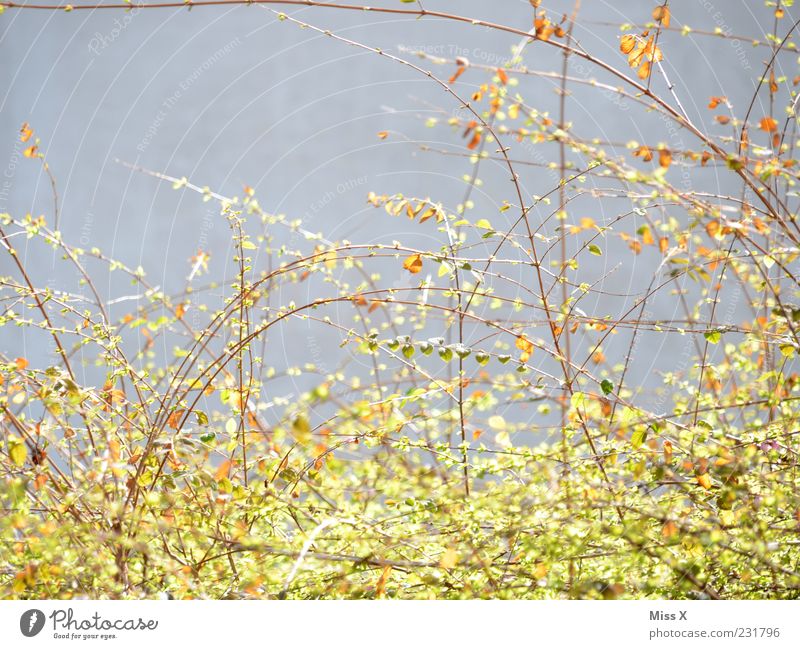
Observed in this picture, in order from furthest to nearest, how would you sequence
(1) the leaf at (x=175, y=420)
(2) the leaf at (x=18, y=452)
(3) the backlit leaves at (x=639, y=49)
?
(1) the leaf at (x=175, y=420)
(3) the backlit leaves at (x=639, y=49)
(2) the leaf at (x=18, y=452)

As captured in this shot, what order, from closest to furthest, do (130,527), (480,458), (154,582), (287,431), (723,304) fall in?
(287,431) → (130,527) → (154,582) → (480,458) → (723,304)

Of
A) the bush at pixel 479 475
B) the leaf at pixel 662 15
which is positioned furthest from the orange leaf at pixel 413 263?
the leaf at pixel 662 15

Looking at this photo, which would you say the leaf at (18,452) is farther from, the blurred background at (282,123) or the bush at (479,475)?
the blurred background at (282,123)

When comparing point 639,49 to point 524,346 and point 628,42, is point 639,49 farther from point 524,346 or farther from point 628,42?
point 524,346

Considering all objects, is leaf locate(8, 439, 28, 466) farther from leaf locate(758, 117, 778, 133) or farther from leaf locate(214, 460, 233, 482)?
leaf locate(758, 117, 778, 133)

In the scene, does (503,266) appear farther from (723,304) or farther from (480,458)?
(480,458)

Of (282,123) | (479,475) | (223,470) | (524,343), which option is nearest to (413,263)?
(524,343)

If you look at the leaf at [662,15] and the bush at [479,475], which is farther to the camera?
the leaf at [662,15]

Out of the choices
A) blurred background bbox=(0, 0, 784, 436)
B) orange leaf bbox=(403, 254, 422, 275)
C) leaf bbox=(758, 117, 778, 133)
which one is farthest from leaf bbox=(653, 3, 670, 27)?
blurred background bbox=(0, 0, 784, 436)

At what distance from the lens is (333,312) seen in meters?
4.07

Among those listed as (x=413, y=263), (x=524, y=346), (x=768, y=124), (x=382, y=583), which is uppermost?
(x=768, y=124)

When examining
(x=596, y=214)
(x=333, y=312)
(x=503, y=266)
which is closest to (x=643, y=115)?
(x=596, y=214)

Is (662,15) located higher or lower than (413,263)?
higher
